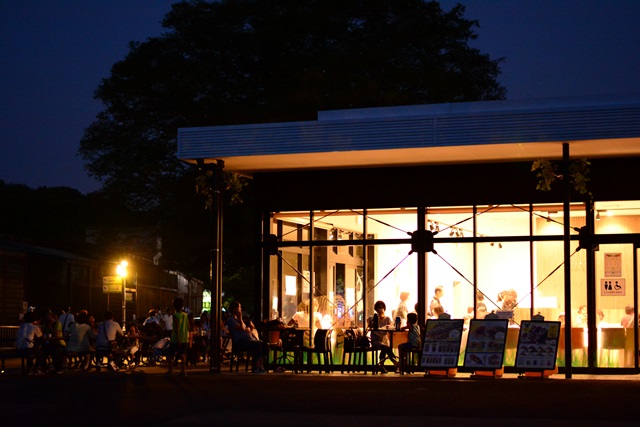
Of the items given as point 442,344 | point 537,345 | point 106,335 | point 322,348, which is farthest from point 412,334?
point 106,335

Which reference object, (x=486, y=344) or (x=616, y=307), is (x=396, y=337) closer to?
(x=486, y=344)

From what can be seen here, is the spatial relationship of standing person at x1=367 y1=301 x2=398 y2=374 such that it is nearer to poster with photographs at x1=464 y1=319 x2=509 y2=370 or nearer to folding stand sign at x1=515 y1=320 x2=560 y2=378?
poster with photographs at x1=464 y1=319 x2=509 y2=370

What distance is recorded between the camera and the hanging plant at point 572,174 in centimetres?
2097

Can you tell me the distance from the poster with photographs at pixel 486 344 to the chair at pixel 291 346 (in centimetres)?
367

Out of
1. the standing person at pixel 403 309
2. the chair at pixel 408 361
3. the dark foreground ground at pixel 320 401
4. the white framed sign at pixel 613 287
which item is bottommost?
the dark foreground ground at pixel 320 401

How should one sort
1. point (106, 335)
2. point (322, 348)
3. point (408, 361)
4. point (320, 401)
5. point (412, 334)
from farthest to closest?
point (106, 335)
point (322, 348)
point (408, 361)
point (412, 334)
point (320, 401)

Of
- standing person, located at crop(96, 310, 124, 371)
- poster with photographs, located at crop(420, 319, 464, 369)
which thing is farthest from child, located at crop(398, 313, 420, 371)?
standing person, located at crop(96, 310, 124, 371)

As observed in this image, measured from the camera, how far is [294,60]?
124 feet

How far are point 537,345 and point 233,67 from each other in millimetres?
21044

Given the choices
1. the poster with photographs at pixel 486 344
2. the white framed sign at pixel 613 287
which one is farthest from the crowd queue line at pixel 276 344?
the poster with photographs at pixel 486 344

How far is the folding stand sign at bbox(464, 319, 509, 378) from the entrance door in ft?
8.02

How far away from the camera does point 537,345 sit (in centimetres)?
1953

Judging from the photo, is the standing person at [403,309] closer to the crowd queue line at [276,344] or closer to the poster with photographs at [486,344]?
the crowd queue line at [276,344]

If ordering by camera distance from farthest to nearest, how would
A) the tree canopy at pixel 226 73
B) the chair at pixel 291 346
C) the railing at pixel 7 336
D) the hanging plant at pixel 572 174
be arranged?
the tree canopy at pixel 226 73 < the railing at pixel 7 336 < the chair at pixel 291 346 < the hanging plant at pixel 572 174
